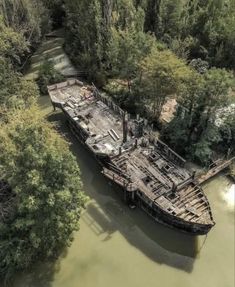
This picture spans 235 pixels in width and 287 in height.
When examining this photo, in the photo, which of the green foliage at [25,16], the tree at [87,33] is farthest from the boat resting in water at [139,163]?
the green foliage at [25,16]

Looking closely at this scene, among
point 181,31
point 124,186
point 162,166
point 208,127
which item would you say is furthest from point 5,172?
point 181,31

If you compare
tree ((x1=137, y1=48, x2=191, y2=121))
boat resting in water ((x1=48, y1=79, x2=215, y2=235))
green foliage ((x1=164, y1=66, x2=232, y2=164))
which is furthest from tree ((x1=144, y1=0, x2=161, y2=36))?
green foliage ((x1=164, y1=66, x2=232, y2=164))

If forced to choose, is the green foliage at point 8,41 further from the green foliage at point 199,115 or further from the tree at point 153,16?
the green foliage at point 199,115

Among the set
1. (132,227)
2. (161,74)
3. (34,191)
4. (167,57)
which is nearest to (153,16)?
(167,57)

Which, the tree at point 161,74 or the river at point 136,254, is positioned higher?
the tree at point 161,74

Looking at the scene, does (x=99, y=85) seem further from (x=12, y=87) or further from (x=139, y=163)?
(x=139, y=163)
